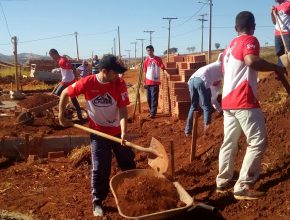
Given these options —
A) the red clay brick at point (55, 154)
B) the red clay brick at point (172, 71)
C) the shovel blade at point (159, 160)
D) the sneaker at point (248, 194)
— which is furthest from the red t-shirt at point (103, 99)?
the red clay brick at point (172, 71)

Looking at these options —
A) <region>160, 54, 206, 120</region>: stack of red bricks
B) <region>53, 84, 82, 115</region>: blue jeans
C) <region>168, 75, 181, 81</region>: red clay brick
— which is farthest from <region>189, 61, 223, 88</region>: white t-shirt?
<region>53, 84, 82, 115</region>: blue jeans

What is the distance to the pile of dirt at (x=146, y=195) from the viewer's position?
4.21 m

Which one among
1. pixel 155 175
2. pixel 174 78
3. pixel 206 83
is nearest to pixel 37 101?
pixel 174 78

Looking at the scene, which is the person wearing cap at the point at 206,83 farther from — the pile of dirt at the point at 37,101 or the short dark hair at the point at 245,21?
the pile of dirt at the point at 37,101

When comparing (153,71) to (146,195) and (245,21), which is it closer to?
(245,21)

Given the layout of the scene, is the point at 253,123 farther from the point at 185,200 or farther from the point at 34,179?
the point at 34,179

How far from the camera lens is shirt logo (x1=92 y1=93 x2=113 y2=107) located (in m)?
4.73

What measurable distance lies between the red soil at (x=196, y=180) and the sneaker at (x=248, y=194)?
55 millimetres

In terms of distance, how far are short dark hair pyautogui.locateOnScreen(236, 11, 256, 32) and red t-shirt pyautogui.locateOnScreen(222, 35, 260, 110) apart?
10 centimetres

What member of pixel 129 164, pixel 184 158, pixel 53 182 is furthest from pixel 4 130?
pixel 129 164

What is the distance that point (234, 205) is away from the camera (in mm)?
4516

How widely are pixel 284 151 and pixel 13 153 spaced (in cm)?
536

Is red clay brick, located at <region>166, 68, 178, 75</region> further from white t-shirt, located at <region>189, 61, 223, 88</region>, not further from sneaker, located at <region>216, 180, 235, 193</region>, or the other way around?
sneaker, located at <region>216, 180, 235, 193</region>

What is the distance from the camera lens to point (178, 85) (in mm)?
10648
